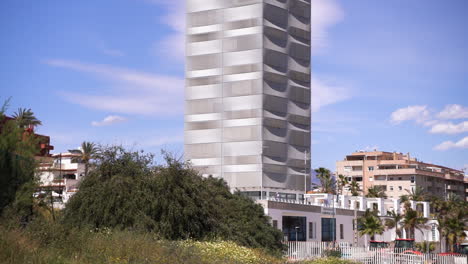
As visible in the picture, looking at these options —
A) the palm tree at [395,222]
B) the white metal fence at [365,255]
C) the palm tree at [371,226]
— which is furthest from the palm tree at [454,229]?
the white metal fence at [365,255]

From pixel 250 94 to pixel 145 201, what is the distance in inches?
2701

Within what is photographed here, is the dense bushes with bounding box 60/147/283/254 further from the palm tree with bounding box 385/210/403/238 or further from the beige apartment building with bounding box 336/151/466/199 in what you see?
the beige apartment building with bounding box 336/151/466/199

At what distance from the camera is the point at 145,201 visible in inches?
1316

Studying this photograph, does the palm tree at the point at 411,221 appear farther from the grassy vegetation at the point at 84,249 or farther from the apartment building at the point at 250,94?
the grassy vegetation at the point at 84,249

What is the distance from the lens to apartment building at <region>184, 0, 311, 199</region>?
100 meters

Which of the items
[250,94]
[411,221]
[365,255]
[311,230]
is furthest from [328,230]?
[365,255]

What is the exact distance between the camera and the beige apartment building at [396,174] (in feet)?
500

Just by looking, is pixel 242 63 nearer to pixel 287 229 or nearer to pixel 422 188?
pixel 287 229

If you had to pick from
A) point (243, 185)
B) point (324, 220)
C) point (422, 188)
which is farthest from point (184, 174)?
point (422, 188)

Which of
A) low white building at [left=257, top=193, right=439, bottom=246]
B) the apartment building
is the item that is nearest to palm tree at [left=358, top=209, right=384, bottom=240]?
low white building at [left=257, top=193, right=439, bottom=246]

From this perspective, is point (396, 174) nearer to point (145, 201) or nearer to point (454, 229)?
point (454, 229)

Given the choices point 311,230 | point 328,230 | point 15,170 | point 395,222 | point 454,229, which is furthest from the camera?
point 454,229

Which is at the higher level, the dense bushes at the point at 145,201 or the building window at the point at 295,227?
the dense bushes at the point at 145,201

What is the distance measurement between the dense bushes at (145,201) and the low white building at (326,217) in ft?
118
